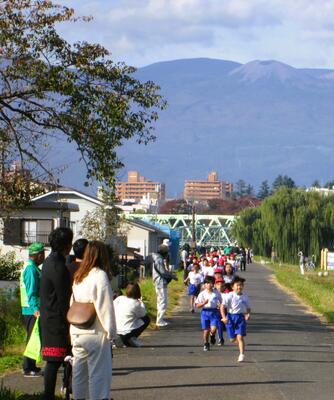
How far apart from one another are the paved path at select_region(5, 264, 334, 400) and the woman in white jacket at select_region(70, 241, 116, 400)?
5.98 feet

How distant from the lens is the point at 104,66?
18.3 m

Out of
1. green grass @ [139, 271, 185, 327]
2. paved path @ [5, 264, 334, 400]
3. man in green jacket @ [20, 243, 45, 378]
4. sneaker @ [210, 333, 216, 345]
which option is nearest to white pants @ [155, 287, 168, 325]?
green grass @ [139, 271, 185, 327]

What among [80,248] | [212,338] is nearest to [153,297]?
[212,338]

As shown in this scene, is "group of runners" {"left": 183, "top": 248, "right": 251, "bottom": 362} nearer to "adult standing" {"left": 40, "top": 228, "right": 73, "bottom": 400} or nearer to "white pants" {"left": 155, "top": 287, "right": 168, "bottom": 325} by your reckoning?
"white pants" {"left": 155, "top": 287, "right": 168, "bottom": 325}

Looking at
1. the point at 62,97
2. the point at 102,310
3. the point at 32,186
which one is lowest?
the point at 102,310

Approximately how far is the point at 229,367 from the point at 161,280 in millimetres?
7505

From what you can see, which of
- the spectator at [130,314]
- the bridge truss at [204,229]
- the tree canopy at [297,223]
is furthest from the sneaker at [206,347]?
the bridge truss at [204,229]

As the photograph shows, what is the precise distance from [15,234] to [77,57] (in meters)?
23.8

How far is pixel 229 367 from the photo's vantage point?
13383 mm

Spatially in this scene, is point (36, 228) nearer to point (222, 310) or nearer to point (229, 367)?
point (222, 310)

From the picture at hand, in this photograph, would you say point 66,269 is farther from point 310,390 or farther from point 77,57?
point 77,57

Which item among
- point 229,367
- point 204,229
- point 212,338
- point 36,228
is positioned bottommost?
point 229,367

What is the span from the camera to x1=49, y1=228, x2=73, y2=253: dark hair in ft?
31.1

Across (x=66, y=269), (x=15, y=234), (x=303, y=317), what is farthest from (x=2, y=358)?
(x=15, y=234)
